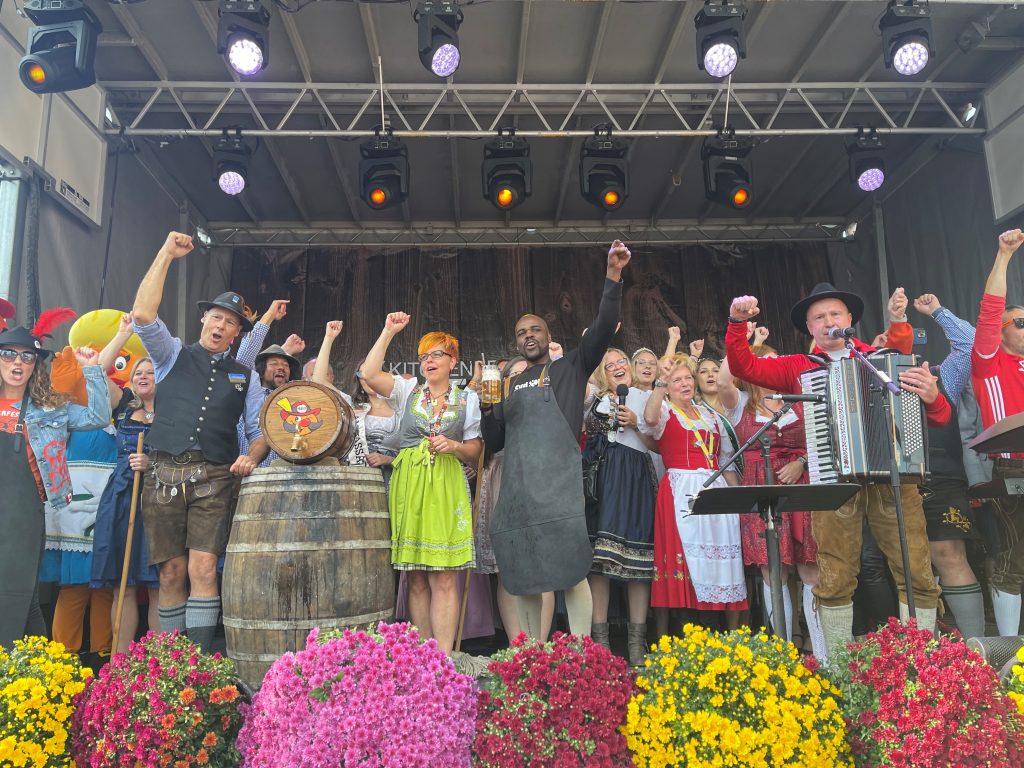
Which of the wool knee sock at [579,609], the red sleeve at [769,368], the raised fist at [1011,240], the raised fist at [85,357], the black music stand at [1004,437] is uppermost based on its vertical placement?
the raised fist at [1011,240]

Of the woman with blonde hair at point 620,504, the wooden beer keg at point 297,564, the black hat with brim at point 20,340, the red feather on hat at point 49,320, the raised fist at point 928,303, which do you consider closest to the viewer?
the wooden beer keg at point 297,564

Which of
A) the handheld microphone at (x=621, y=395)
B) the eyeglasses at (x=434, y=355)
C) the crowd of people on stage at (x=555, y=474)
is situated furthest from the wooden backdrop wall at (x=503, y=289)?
the eyeglasses at (x=434, y=355)

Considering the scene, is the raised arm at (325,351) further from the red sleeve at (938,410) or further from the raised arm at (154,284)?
the red sleeve at (938,410)

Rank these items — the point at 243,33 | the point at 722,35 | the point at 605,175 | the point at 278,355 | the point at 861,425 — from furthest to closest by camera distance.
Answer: the point at 605,175 → the point at 722,35 → the point at 243,33 → the point at 278,355 → the point at 861,425

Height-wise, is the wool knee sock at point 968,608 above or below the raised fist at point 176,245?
below

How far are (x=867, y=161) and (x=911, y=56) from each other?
5.35 ft

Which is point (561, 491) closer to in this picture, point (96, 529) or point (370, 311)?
point (96, 529)

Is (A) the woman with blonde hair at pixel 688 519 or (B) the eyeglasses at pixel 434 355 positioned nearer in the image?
(B) the eyeglasses at pixel 434 355

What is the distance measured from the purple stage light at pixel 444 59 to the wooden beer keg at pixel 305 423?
3.43 metres

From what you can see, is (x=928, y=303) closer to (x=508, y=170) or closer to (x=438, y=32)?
(x=438, y=32)

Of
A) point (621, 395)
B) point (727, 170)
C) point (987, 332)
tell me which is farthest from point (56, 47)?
point (987, 332)

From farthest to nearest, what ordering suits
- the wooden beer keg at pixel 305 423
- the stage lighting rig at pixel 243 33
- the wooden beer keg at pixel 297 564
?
the stage lighting rig at pixel 243 33
the wooden beer keg at pixel 305 423
the wooden beer keg at pixel 297 564

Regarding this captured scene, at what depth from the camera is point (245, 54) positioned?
5613mm

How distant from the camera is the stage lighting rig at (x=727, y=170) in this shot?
7285 mm
